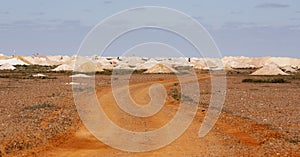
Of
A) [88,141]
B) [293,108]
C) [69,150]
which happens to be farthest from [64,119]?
[293,108]

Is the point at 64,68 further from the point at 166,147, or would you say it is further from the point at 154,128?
the point at 166,147

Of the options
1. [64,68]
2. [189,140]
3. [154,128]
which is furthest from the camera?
[64,68]

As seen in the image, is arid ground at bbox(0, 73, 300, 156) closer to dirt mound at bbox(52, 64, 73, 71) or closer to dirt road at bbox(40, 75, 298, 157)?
dirt road at bbox(40, 75, 298, 157)

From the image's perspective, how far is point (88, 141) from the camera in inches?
624

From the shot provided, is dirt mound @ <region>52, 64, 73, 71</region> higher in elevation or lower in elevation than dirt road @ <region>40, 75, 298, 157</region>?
higher

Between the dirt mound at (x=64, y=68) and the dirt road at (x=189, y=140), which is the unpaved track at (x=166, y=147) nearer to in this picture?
the dirt road at (x=189, y=140)

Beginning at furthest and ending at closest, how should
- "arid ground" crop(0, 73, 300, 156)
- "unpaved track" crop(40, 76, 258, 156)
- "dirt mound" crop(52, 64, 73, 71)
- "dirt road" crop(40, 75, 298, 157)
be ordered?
1. "dirt mound" crop(52, 64, 73, 71)
2. "arid ground" crop(0, 73, 300, 156)
3. "dirt road" crop(40, 75, 298, 157)
4. "unpaved track" crop(40, 76, 258, 156)

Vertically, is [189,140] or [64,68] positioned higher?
[64,68]

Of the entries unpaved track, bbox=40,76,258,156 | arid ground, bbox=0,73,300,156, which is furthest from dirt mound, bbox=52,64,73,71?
unpaved track, bbox=40,76,258,156

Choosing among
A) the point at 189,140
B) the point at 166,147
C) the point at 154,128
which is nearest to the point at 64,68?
the point at 154,128

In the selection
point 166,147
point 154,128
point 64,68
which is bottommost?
point 166,147

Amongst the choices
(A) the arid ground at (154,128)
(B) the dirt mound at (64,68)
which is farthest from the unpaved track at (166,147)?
(B) the dirt mound at (64,68)

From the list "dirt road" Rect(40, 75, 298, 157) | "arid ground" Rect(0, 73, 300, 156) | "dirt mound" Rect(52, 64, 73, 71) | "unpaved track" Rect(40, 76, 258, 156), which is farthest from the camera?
"dirt mound" Rect(52, 64, 73, 71)

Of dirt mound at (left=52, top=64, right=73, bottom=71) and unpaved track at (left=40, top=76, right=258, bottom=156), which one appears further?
dirt mound at (left=52, top=64, right=73, bottom=71)
